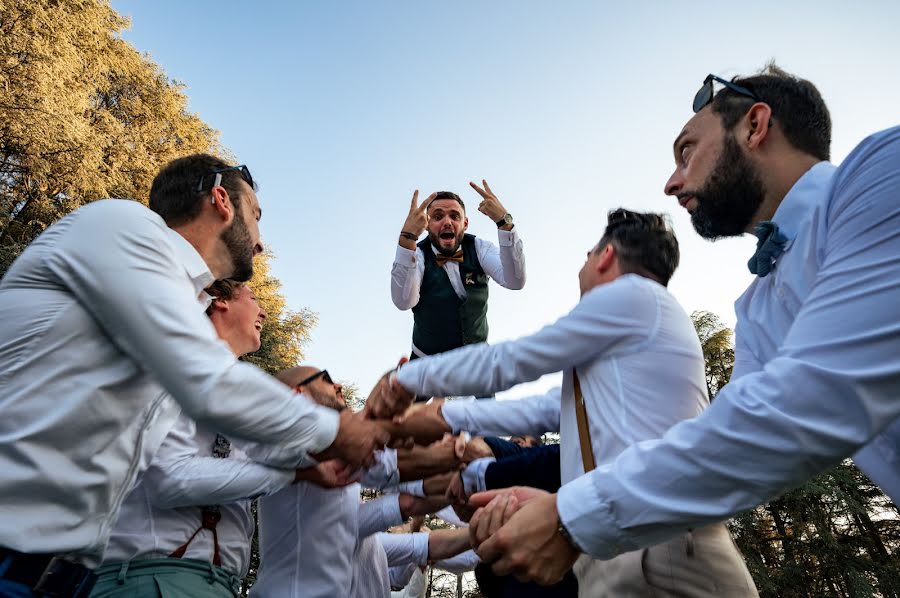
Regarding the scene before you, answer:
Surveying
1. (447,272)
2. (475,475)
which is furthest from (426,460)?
(447,272)

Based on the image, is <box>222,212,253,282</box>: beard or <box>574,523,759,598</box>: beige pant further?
<box>222,212,253,282</box>: beard

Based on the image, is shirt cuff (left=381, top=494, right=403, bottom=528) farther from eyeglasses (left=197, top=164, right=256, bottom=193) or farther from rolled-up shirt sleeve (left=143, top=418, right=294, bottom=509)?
eyeglasses (left=197, top=164, right=256, bottom=193)

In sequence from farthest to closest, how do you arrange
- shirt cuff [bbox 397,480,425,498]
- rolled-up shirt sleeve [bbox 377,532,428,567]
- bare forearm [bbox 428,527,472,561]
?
1. rolled-up shirt sleeve [bbox 377,532,428,567]
2. bare forearm [bbox 428,527,472,561]
3. shirt cuff [bbox 397,480,425,498]

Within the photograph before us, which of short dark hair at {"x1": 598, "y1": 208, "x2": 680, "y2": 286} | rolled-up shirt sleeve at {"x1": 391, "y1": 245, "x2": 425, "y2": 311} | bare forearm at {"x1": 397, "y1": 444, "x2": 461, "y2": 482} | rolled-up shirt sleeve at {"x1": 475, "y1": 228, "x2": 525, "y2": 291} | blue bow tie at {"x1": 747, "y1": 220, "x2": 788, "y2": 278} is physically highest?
rolled-up shirt sleeve at {"x1": 475, "y1": 228, "x2": 525, "y2": 291}

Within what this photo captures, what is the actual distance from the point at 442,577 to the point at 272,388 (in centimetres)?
2900

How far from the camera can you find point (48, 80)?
529 inches

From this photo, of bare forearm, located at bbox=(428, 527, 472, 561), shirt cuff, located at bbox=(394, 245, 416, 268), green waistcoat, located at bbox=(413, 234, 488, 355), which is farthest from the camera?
green waistcoat, located at bbox=(413, 234, 488, 355)

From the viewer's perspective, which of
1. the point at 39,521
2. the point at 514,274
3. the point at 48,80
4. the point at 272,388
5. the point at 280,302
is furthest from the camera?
the point at 280,302

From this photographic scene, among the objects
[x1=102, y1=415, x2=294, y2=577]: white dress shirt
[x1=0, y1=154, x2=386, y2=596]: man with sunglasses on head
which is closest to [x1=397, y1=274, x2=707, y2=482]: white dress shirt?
[x1=0, y1=154, x2=386, y2=596]: man with sunglasses on head

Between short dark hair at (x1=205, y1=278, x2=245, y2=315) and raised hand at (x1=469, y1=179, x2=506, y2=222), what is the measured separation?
9.01 feet

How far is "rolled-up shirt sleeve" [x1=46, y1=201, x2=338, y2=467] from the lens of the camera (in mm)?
1858

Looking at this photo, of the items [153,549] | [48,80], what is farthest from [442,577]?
[153,549]

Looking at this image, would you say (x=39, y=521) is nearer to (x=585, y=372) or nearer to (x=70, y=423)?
(x=70, y=423)

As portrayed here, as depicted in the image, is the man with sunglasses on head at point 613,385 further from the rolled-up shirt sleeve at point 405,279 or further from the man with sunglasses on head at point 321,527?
the rolled-up shirt sleeve at point 405,279
